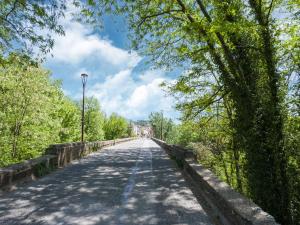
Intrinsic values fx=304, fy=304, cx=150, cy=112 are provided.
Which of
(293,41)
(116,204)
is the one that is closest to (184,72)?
(293,41)

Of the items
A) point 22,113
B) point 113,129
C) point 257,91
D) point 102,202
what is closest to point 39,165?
point 102,202

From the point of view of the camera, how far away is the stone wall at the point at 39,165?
8636 mm

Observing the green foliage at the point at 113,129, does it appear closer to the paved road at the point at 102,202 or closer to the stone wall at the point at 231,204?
the paved road at the point at 102,202

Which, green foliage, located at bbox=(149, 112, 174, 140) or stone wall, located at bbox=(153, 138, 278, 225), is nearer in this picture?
stone wall, located at bbox=(153, 138, 278, 225)

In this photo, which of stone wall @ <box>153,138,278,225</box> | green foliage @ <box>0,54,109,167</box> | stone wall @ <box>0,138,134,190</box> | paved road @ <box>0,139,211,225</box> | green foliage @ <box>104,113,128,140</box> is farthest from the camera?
green foliage @ <box>104,113,128,140</box>

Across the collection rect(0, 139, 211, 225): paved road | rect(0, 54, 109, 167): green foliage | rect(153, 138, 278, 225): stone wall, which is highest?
rect(0, 54, 109, 167): green foliage

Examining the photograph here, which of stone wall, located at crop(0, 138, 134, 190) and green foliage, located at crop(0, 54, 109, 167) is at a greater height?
green foliage, located at crop(0, 54, 109, 167)

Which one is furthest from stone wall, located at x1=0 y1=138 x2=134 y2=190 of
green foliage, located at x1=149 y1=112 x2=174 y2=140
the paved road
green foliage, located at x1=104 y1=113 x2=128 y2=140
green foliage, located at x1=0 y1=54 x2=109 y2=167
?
green foliage, located at x1=149 y1=112 x2=174 y2=140

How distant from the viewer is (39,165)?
37.1 ft

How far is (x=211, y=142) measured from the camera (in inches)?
Result: 894

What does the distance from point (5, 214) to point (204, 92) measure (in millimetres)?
12463

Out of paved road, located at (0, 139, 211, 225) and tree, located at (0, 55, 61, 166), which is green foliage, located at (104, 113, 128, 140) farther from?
paved road, located at (0, 139, 211, 225)

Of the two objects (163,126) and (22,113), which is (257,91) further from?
(163,126)

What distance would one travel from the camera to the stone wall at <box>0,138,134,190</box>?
864 centimetres
